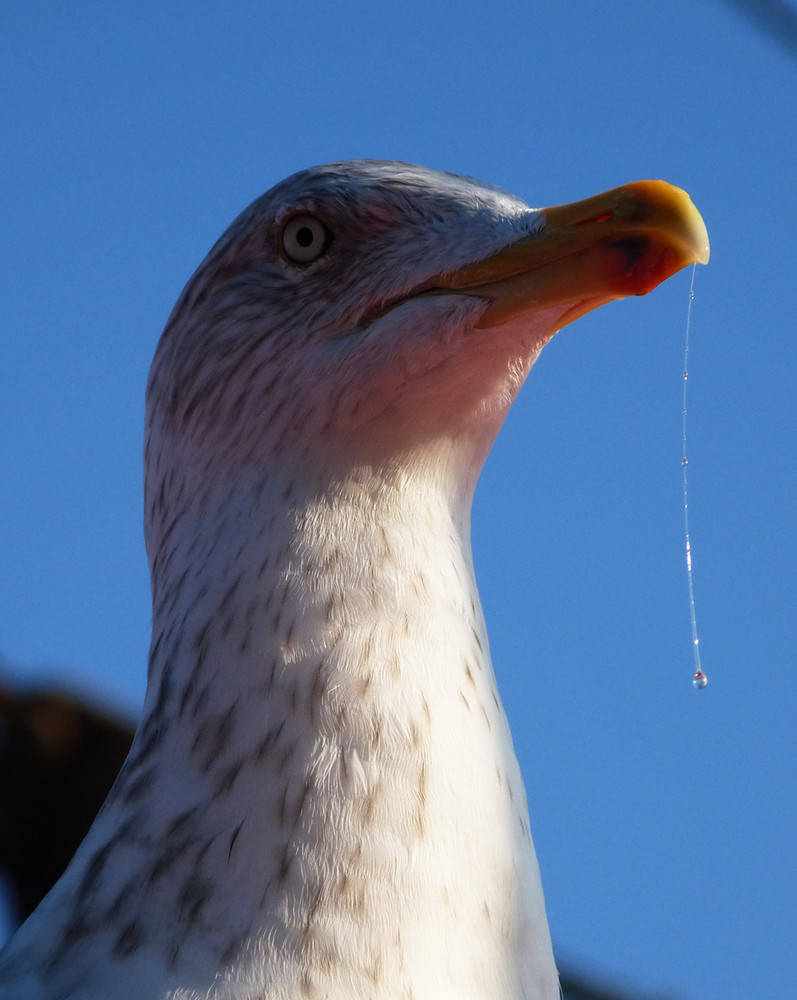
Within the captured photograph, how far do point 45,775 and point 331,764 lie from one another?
2.41 m

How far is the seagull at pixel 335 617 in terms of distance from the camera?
6.16 feet

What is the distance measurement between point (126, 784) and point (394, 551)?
1.92 ft

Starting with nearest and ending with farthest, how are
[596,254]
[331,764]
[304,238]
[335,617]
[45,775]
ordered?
1. [331,764]
2. [335,617]
3. [596,254]
4. [304,238]
5. [45,775]

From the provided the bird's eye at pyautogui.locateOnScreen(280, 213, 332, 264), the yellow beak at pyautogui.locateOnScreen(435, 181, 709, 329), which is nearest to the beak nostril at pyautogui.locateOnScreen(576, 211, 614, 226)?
the yellow beak at pyautogui.locateOnScreen(435, 181, 709, 329)

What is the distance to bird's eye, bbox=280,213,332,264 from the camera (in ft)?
8.33

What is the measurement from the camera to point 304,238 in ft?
8.40

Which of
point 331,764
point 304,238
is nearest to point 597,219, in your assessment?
point 304,238

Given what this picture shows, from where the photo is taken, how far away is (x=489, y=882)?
2010 millimetres

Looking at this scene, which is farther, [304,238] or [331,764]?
[304,238]

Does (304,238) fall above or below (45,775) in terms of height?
above

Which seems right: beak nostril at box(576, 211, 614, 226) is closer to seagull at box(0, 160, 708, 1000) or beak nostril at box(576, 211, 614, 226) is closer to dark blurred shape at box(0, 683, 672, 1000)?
seagull at box(0, 160, 708, 1000)

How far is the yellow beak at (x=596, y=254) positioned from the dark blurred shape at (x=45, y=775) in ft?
7.65

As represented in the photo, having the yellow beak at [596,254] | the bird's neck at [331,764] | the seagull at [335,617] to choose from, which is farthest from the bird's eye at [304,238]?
the bird's neck at [331,764]

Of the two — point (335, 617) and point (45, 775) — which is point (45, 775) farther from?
point (335, 617)
